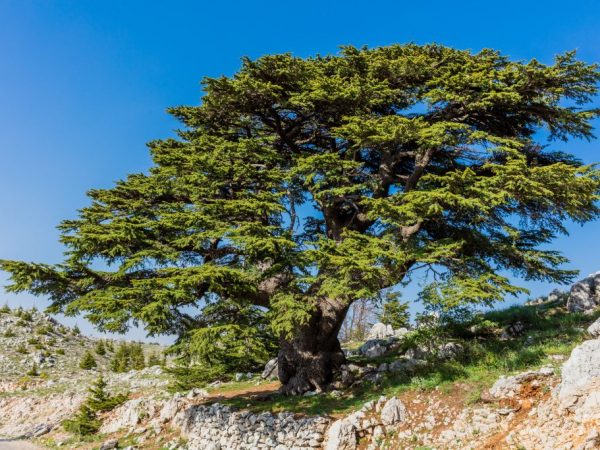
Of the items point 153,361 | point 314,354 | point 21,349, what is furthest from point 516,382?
point 21,349

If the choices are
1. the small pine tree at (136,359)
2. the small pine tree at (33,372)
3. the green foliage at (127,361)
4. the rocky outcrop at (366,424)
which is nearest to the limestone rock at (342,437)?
the rocky outcrop at (366,424)

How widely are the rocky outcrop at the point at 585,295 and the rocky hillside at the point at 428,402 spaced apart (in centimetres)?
4

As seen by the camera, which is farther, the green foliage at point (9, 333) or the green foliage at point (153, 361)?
the green foliage at point (9, 333)

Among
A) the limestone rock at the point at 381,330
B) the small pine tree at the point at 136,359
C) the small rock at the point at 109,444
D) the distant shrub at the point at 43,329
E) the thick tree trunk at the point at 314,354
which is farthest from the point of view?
the distant shrub at the point at 43,329

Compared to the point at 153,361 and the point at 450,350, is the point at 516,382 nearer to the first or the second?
the point at 450,350

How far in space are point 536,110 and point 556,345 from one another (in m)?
6.92

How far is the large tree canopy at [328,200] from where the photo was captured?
32.5 feet

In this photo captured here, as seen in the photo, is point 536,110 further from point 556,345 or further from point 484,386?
point 484,386

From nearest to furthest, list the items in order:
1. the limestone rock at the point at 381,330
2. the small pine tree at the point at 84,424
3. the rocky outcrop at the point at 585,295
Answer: the rocky outcrop at the point at 585,295 → the small pine tree at the point at 84,424 → the limestone rock at the point at 381,330

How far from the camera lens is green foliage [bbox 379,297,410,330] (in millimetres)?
24752

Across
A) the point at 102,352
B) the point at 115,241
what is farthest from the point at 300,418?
the point at 102,352

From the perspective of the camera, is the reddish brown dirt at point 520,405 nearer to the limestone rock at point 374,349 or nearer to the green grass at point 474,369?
the green grass at point 474,369

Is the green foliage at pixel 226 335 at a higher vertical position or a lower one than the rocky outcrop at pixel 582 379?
higher

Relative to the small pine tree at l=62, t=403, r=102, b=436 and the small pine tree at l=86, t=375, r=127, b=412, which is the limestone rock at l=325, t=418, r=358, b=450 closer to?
the small pine tree at l=62, t=403, r=102, b=436
